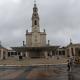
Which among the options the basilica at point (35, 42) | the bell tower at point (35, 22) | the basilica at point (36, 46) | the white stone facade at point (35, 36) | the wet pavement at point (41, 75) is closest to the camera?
the wet pavement at point (41, 75)

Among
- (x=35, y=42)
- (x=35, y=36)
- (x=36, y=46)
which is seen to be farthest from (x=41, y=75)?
(x=35, y=36)

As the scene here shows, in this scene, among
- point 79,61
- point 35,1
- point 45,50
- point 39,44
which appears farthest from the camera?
point 35,1

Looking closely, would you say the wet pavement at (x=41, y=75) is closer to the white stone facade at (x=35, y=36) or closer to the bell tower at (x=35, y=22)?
the white stone facade at (x=35, y=36)

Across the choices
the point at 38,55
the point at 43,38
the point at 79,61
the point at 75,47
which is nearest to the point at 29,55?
the point at 38,55

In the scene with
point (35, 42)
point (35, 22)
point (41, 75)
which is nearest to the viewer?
point (41, 75)

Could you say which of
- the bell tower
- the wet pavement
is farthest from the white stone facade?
the wet pavement

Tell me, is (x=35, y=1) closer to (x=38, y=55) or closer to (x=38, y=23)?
(x=38, y=23)

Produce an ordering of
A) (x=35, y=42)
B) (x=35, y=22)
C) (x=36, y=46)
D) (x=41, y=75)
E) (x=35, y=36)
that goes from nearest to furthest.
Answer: (x=41, y=75), (x=36, y=46), (x=35, y=42), (x=35, y=36), (x=35, y=22)

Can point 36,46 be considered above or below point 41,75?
above

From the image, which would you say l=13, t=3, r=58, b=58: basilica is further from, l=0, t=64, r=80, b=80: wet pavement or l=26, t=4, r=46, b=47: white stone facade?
l=0, t=64, r=80, b=80: wet pavement

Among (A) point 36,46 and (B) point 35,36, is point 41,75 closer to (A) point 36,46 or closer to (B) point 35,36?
(A) point 36,46

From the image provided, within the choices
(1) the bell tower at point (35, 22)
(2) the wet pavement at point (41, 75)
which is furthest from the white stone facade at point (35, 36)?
(2) the wet pavement at point (41, 75)

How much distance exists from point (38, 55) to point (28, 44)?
1097 cm

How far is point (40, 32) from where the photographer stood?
12825 cm
